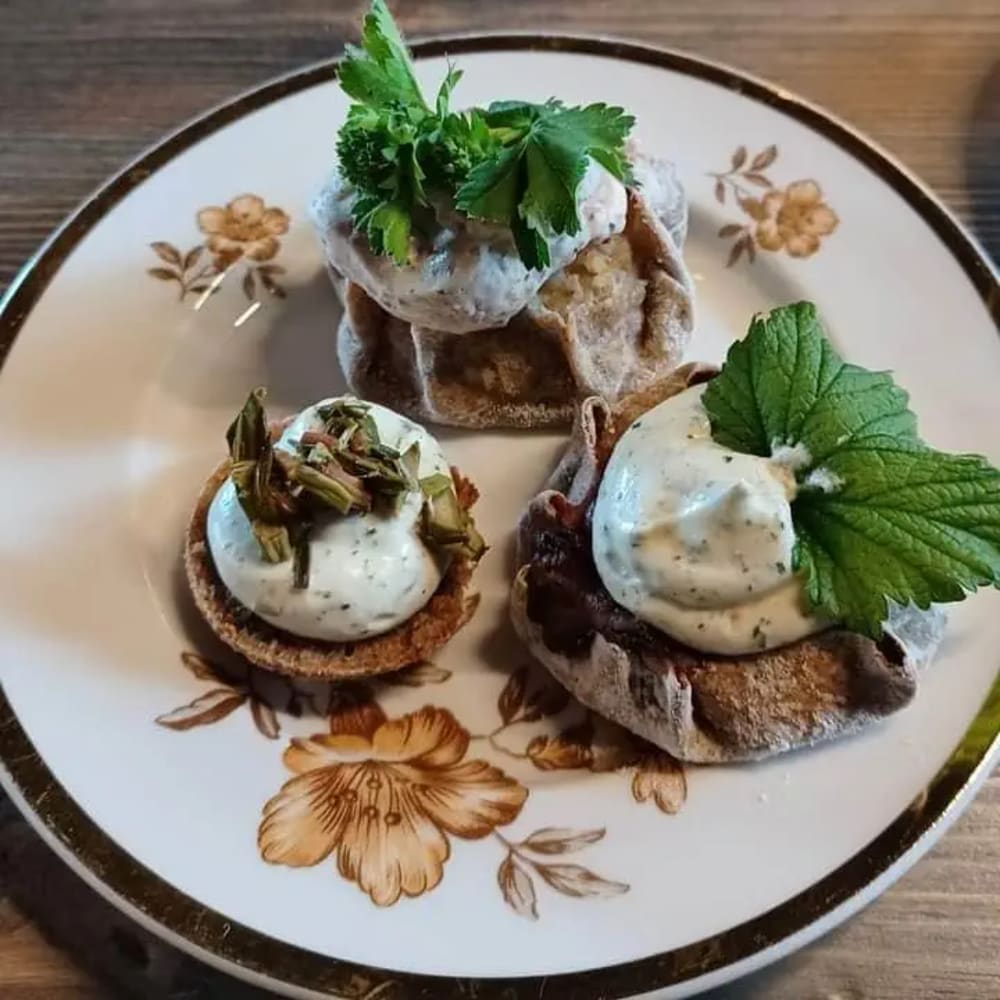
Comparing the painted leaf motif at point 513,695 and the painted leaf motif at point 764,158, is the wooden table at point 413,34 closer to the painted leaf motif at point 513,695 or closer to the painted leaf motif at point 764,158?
the painted leaf motif at point 764,158

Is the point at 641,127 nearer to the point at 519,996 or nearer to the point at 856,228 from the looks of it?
the point at 856,228

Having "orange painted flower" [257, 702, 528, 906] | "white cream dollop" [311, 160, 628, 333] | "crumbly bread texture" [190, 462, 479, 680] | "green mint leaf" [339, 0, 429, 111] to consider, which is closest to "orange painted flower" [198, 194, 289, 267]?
"white cream dollop" [311, 160, 628, 333]

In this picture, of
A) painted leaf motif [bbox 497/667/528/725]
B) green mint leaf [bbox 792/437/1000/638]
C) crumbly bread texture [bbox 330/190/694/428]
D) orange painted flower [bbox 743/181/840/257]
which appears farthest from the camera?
orange painted flower [bbox 743/181/840/257]

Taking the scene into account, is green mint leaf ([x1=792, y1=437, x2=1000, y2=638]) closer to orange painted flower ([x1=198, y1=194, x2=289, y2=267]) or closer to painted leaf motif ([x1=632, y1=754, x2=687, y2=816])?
painted leaf motif ([x1=632, y1=754, x2=687, y2=816])

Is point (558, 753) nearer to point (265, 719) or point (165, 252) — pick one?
point (265, 719)

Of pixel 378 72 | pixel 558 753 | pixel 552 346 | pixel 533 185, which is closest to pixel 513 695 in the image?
pixel 558 753

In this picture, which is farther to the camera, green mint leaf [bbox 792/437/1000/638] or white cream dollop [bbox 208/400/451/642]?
white cream dollop [bbox 208/400/451/642]
